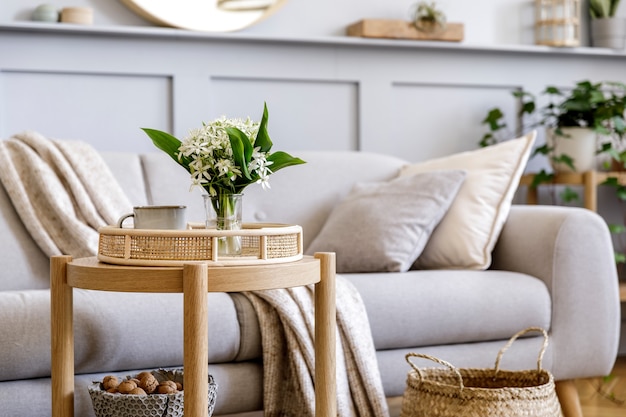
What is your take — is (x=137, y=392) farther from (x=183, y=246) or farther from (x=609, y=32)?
(x=609, y=32)

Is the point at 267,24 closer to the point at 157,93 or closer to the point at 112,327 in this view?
the point at 157,93

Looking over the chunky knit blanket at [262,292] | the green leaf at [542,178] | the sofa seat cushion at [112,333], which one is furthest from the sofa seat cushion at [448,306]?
the green leaf at [542,178]

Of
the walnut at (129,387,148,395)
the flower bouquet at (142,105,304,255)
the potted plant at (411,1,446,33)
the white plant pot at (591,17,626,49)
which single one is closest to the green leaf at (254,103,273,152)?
the flower bouquet at (142,105,304,255)

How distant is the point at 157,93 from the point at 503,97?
142 centimetres

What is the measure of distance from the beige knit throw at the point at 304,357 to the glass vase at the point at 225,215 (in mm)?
430

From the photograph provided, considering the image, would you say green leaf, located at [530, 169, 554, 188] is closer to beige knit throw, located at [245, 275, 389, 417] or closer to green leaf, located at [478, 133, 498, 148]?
green leaf, located at [478, 133, 498, 148]

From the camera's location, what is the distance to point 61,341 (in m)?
1.82

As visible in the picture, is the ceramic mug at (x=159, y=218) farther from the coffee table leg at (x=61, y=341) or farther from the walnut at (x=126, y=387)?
the walnut at (x=126, y=387)

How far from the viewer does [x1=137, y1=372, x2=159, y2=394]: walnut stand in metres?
1.84

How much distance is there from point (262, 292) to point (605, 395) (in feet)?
4.72

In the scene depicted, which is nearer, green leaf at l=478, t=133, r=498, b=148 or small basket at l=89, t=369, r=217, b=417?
small basket at l=89, t=369, r=217, b=417

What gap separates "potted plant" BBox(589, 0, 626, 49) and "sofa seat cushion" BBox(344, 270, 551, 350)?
5.12 ft

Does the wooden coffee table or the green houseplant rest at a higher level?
the green houseplant

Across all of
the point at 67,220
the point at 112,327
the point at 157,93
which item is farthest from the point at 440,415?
the point at 157,93
